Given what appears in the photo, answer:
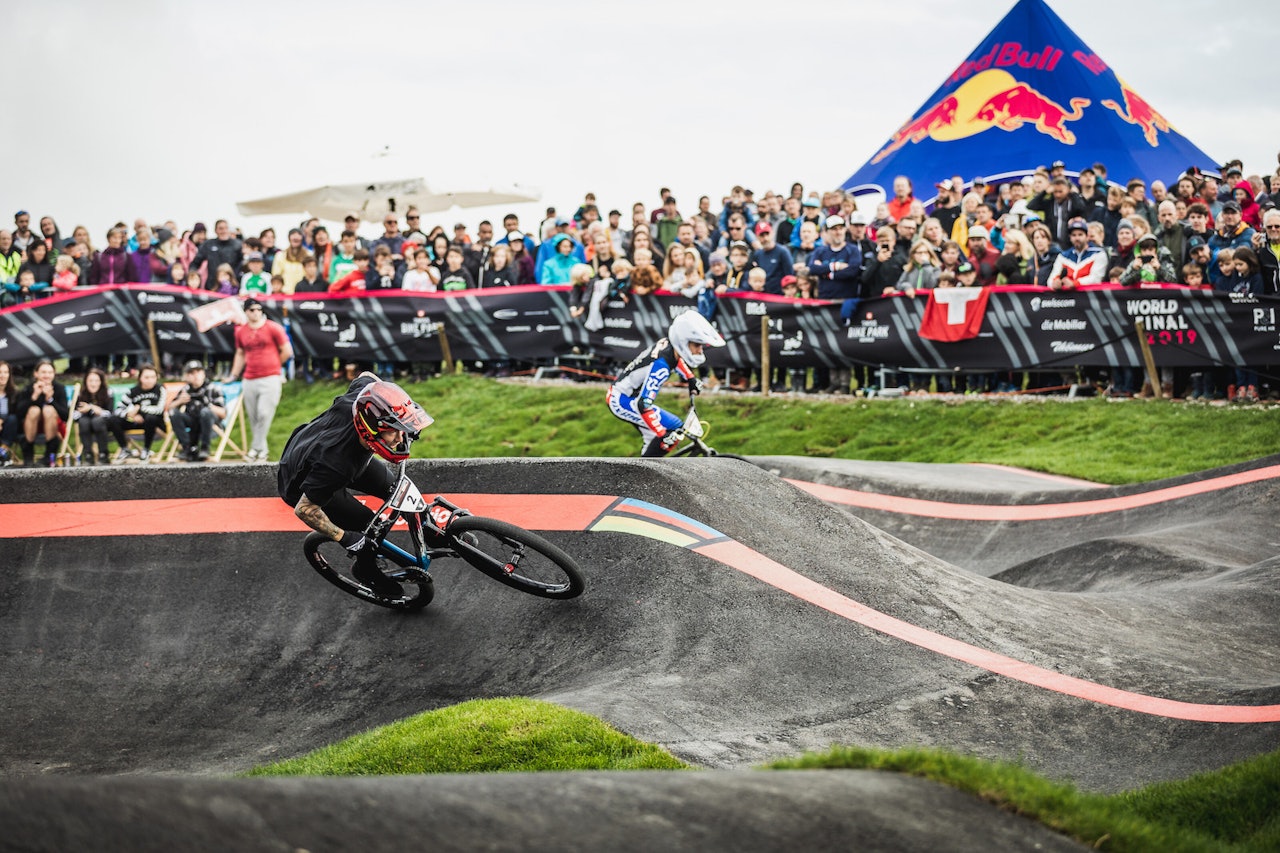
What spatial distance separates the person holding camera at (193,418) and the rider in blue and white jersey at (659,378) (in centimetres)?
830

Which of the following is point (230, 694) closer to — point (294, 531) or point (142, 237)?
point (294, 531)

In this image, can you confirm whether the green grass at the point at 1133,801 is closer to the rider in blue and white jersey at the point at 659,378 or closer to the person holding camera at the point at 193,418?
the rider in blue and white jersey at the point at 659,378

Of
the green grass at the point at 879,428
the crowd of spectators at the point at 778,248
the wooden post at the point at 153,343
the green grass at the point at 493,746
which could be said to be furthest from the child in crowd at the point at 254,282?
the green grass at the point at 493,746

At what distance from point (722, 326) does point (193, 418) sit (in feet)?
28.1

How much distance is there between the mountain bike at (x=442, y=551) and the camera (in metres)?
A: 8.51

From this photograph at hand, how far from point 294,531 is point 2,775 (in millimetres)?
3366

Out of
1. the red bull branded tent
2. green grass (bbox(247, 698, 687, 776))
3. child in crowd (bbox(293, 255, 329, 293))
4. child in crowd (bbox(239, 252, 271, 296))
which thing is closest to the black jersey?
green grass (bbox(247, 698, 687, 776))

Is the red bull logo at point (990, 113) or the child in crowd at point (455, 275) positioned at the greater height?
the red bull logo at point (990, 113)

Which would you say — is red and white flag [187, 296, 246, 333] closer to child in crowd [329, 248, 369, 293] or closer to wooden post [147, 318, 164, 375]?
child in crowd [329, 248, 369, 293]

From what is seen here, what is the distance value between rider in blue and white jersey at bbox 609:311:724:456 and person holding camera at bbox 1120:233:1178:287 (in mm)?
6378

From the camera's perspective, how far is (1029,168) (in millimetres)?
21656

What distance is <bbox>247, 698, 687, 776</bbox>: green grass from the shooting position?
6137mm

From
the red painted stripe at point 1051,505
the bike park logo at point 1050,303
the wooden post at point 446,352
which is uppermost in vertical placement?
the bike park logo at point 1050,303

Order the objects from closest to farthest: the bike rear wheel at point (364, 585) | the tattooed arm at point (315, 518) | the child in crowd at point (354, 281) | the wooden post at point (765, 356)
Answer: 1. the tattooed arm at point (315, 518)
2. the bike rear wheel at point (364, 585)
3. the wooden post at point (765, 356)
4. the child in crowd at point (354, 281)
